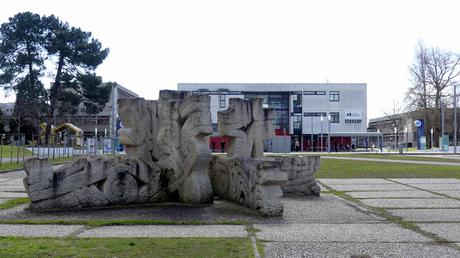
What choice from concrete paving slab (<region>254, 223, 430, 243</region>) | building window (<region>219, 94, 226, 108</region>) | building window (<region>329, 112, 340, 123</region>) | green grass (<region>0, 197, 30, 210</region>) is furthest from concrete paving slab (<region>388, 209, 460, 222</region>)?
building window (<region>329, 112, 340, 123</region>)

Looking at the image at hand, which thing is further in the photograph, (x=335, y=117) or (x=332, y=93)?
(x=332, y=93)

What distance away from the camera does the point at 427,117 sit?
5975 centimetres

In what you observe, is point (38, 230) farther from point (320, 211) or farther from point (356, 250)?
point (320, 211)

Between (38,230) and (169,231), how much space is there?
1878 millimetres

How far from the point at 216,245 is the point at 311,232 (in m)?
1.73

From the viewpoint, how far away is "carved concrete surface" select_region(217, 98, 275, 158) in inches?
422

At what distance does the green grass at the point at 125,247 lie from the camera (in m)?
5.25

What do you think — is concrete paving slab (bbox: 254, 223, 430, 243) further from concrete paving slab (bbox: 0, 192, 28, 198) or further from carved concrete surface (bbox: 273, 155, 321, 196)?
concrete paving slab (bbox: 0, 192, 28, 198)

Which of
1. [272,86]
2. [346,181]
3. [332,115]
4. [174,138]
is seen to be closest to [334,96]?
[332,115]

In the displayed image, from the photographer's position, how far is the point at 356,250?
5.62m

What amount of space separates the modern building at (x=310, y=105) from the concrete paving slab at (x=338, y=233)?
5753 cm

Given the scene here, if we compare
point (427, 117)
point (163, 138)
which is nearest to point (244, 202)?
point (163, 138)

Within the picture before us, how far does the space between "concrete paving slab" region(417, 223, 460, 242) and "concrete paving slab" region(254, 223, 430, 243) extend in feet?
1.14

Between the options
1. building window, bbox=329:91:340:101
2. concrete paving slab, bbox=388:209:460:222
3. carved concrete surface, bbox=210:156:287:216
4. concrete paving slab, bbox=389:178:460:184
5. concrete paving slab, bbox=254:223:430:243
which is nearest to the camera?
concrete paving slab, bbox=254:223:430:243
